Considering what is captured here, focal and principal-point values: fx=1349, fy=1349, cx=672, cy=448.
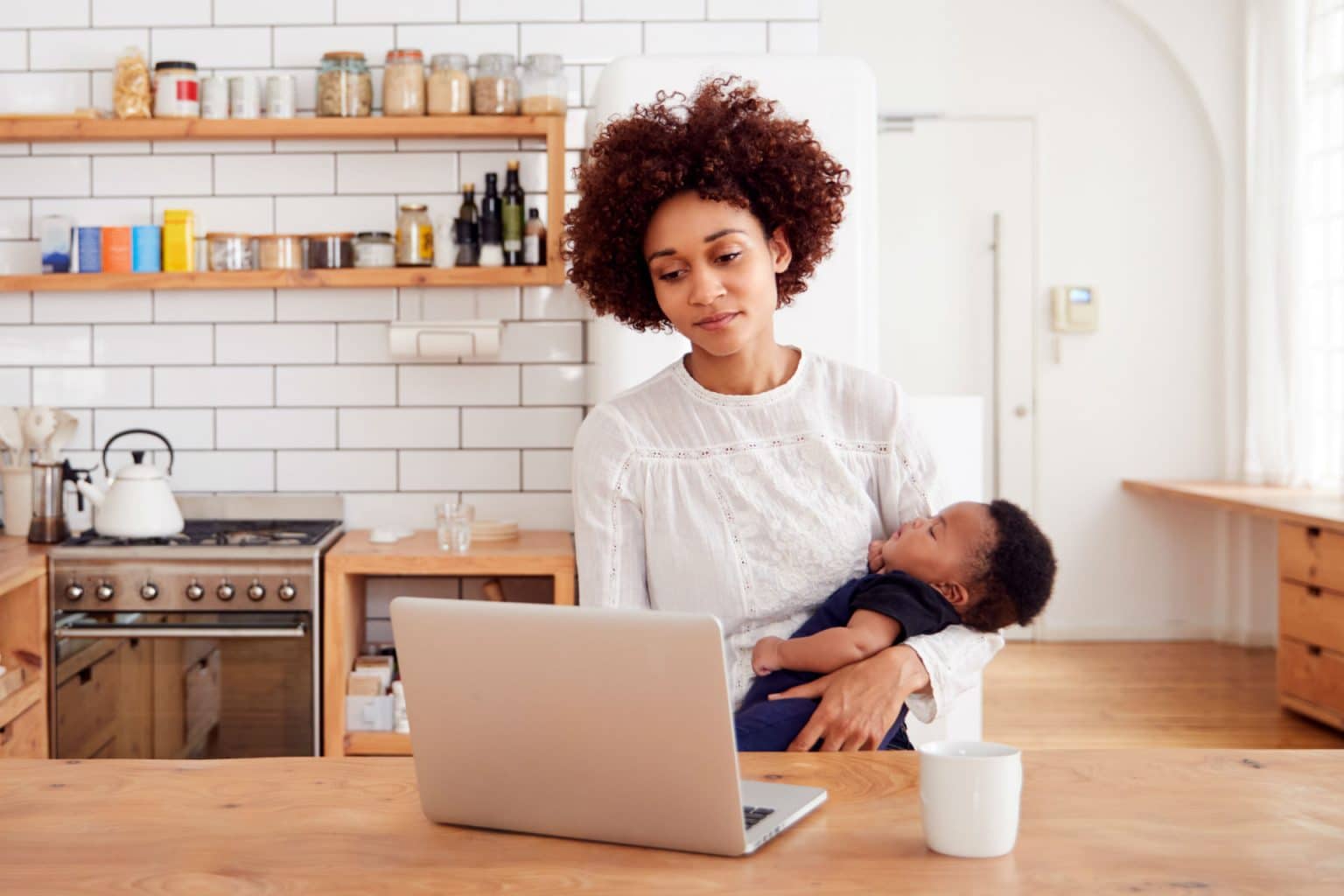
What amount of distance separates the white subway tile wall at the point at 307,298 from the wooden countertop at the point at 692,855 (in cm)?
236

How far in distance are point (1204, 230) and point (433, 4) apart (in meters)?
3.73

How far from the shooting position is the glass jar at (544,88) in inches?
142

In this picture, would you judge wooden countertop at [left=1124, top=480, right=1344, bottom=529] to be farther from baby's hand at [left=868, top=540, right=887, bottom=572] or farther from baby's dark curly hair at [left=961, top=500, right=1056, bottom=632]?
baby's hand at [left=868, top=540, right=887, bottom=572]

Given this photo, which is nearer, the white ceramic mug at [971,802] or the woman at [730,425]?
the white ceramic mug at [971,802]

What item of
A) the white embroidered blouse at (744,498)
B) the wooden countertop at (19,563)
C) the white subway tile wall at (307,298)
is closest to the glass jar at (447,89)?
the white subway tile wall at (307,298)

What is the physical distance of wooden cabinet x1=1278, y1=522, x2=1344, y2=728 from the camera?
428 centimetres

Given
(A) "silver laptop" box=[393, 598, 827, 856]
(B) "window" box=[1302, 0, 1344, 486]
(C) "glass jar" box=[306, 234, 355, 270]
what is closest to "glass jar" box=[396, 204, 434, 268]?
(C) "glass jar" box=[306, 234, 355, 270]

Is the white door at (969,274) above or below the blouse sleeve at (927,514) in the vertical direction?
above

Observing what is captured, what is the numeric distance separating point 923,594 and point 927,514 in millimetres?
157

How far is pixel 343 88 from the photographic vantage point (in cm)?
365

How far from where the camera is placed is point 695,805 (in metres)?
1.16

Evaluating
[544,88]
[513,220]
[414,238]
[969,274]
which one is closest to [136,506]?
[414,238]

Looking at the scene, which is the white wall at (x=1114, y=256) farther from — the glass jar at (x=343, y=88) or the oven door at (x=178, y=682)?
the oven door at (x=178, y=682)

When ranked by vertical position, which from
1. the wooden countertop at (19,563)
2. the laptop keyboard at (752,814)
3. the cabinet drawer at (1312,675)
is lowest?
the cabinet drawer at (1312,675)
